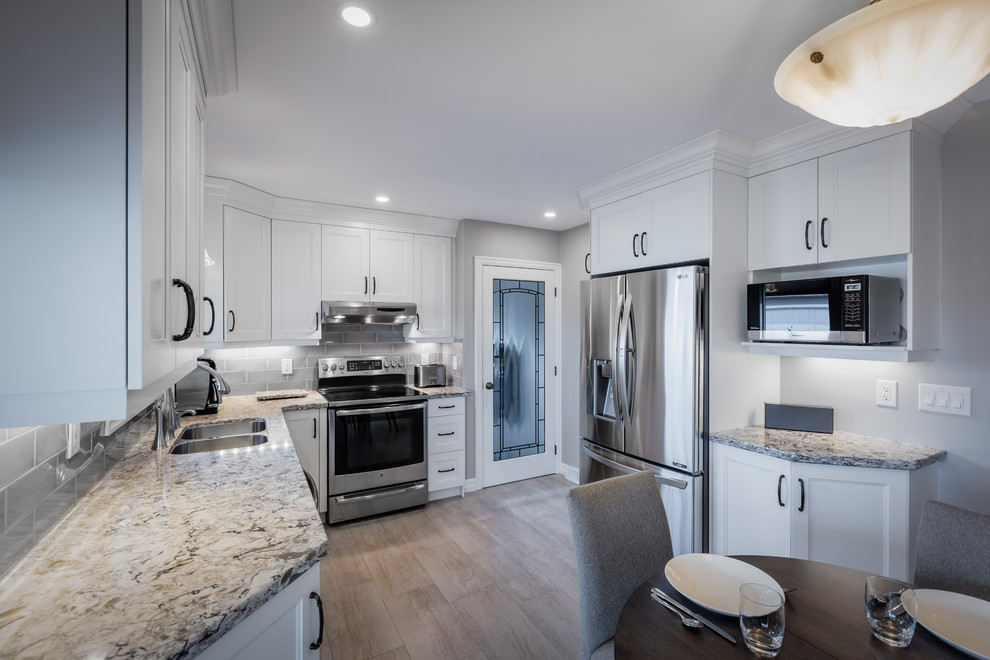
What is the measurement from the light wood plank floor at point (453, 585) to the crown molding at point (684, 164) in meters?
2.39

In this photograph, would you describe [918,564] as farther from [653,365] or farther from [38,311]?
[38,311]

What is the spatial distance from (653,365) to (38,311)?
8.17ft

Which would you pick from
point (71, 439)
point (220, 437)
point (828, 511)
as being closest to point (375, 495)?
point (220, 437)

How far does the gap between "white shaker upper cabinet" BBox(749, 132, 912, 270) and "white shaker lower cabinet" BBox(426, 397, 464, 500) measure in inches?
98.5

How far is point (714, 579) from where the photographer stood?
124 cm

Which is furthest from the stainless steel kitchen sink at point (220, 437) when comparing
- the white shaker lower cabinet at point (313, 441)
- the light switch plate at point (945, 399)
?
the light switch plate at point (945, 399)

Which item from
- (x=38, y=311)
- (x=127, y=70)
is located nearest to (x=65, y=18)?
(x=127, y=70)

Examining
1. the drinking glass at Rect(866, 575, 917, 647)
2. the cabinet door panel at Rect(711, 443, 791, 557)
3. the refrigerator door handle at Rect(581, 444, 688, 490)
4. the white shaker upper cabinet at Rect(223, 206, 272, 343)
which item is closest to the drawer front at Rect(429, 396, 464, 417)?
the refrigerator door handle at Rect(581, 444, 688, 490)

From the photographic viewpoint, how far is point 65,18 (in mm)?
692

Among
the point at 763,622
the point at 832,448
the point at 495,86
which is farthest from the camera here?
the point at 832,448

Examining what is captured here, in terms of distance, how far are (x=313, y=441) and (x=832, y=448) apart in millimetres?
3112

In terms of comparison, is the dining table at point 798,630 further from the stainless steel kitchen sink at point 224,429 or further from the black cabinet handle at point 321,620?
Result: the stainless steel kitchen sink at point 224,429

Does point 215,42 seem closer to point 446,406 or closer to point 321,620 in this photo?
point 321,620

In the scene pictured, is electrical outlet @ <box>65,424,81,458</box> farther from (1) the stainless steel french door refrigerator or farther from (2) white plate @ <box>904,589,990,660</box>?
(1) the stainless steel french door refrigerator
